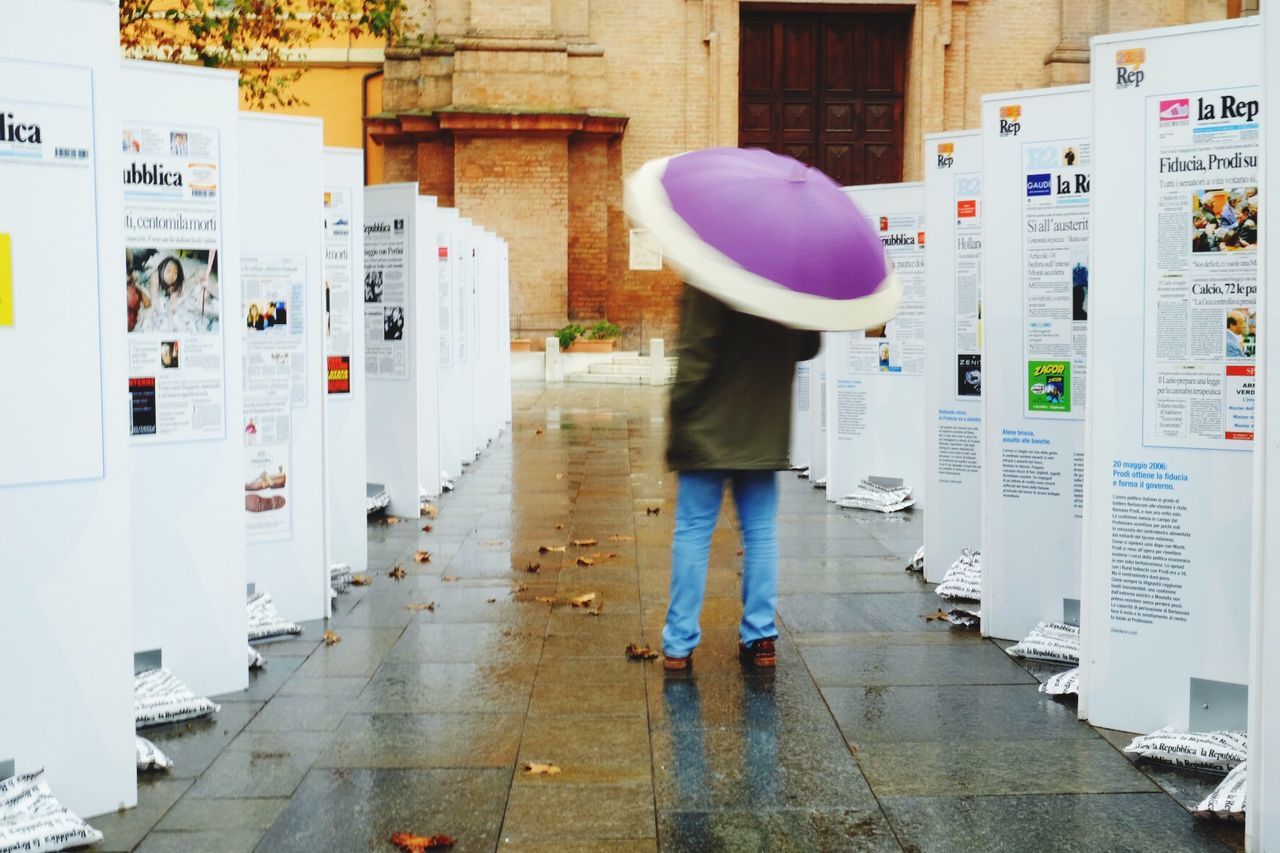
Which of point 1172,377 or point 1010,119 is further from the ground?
point 1010,119

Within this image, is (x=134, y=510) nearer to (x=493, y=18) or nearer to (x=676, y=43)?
(x=493, y=18)

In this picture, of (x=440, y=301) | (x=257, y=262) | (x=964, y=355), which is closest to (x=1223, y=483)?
(x=964, y=355)

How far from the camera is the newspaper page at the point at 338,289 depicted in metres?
8.16

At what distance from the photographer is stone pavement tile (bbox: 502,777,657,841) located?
4.30m

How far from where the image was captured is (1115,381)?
5.28 metres

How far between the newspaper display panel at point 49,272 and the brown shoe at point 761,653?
3003mm

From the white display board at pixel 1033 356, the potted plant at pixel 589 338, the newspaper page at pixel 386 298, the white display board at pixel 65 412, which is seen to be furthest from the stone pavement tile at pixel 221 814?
the potted plant at pixel 589 338

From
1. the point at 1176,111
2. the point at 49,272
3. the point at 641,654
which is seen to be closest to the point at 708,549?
the point at 641,654

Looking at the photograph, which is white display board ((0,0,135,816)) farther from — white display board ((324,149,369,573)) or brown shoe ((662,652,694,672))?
white display board ((324,149,369,573))

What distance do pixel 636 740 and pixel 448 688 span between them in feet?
3.46

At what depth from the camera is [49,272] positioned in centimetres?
428

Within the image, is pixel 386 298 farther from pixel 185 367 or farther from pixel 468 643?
pixel 185 367

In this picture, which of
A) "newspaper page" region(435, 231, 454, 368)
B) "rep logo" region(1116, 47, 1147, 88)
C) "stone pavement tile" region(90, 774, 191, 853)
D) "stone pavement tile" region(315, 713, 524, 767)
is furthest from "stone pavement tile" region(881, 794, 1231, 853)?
"newspaper page" region(435, 231, 454, 368)

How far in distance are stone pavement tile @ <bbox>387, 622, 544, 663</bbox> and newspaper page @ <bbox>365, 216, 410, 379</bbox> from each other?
3.81m
